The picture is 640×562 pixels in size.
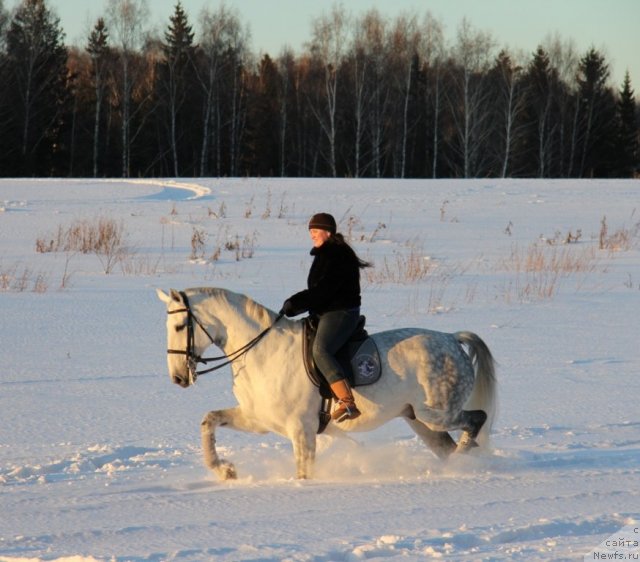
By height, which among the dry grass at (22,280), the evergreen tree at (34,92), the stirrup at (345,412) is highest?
the evergreen tree at (34,92)

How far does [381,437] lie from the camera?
25.2 ft

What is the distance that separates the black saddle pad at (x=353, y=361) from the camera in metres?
6.37

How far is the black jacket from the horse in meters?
0.30

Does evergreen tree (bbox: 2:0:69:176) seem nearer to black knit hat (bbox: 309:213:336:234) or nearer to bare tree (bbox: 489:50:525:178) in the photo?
bare tree (bbox: 489:50:525:178)

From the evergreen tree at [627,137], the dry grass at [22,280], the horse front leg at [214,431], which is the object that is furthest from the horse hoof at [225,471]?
the evergreen tree at [627,137]

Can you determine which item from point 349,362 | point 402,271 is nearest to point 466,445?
point 349,362

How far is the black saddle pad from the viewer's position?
251 inches

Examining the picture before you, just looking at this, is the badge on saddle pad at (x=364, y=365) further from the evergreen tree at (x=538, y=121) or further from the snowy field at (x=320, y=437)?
the evergreen tree at (x=538, y=121)

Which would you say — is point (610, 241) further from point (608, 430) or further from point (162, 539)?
point (162, 539)

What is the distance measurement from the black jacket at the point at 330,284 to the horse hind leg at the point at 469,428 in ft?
3.71

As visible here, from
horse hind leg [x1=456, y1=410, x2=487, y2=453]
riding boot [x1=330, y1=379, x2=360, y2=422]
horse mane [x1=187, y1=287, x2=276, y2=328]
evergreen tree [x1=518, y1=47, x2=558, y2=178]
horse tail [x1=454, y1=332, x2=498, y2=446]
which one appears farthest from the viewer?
evergreen tree [x1=518, y1=47, x2=558, y2=178]

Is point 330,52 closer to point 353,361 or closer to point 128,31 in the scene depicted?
point 128,31

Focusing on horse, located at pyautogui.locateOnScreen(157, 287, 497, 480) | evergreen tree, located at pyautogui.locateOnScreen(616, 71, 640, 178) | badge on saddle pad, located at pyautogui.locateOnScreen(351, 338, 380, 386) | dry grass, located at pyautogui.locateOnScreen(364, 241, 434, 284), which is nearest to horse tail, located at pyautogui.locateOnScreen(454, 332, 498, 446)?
horse, located at pyautogui.locateOnScreen(157, 287, 497, 480)

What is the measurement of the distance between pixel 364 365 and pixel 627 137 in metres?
55.2
